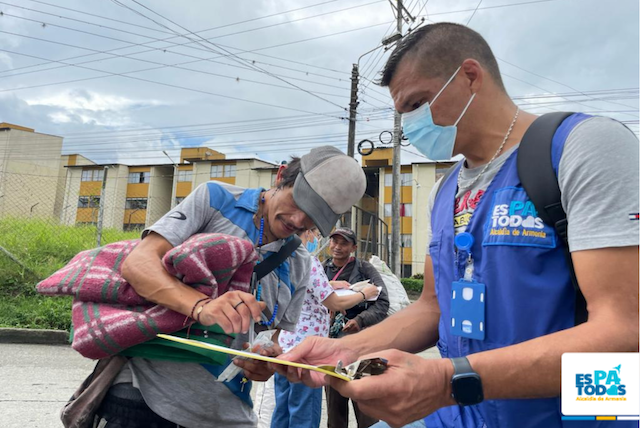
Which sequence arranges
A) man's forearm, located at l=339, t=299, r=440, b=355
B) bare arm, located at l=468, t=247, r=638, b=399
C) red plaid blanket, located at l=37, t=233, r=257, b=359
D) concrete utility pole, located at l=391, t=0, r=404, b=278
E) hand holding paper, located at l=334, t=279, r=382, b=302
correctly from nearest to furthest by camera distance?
bare arm, located at l=468, t=247, r=638, b=399 < red plaid blanket, located at l=37, t=233, r=257, b=359 < man's forearm, located at l=339, t=299, r=440, b=355 < hand holding paper, located at l=334, t=279, r=382, b=302 < concrete utility pole, located at l=391, t=0, r=404, b=278

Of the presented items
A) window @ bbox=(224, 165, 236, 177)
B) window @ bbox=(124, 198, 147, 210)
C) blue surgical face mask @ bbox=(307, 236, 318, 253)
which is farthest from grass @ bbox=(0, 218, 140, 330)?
window @ bbox=(124, 198, 147, 210)

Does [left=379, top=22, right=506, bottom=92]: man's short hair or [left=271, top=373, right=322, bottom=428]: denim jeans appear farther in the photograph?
[left=271, top=373, right=322, bottom=428]: denim jeans

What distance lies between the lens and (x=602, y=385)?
1.15m

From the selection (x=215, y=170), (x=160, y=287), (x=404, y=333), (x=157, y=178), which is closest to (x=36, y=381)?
(x=160, y=287)

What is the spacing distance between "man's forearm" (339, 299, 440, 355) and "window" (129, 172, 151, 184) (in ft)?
131

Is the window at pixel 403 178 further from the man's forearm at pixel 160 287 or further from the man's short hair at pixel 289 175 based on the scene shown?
the man's forearm at pixel 160 287

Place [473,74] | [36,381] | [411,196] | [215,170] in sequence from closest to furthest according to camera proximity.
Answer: [473,74]
[36,381]
[411,196]
[215,170]

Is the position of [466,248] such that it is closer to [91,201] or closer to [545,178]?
[545,178]

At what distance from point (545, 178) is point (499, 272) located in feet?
0.94

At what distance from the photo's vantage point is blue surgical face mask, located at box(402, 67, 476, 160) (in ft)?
5.52

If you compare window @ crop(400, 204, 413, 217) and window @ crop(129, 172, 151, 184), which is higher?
window @ crop(129, 172, 151, 184)

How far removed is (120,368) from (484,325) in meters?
1.24

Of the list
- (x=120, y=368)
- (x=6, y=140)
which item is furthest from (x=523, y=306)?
(x=6, y=140)

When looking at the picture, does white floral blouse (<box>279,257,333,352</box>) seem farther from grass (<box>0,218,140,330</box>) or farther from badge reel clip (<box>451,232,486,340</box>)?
grass (<box>0,218,140,330</box>)
